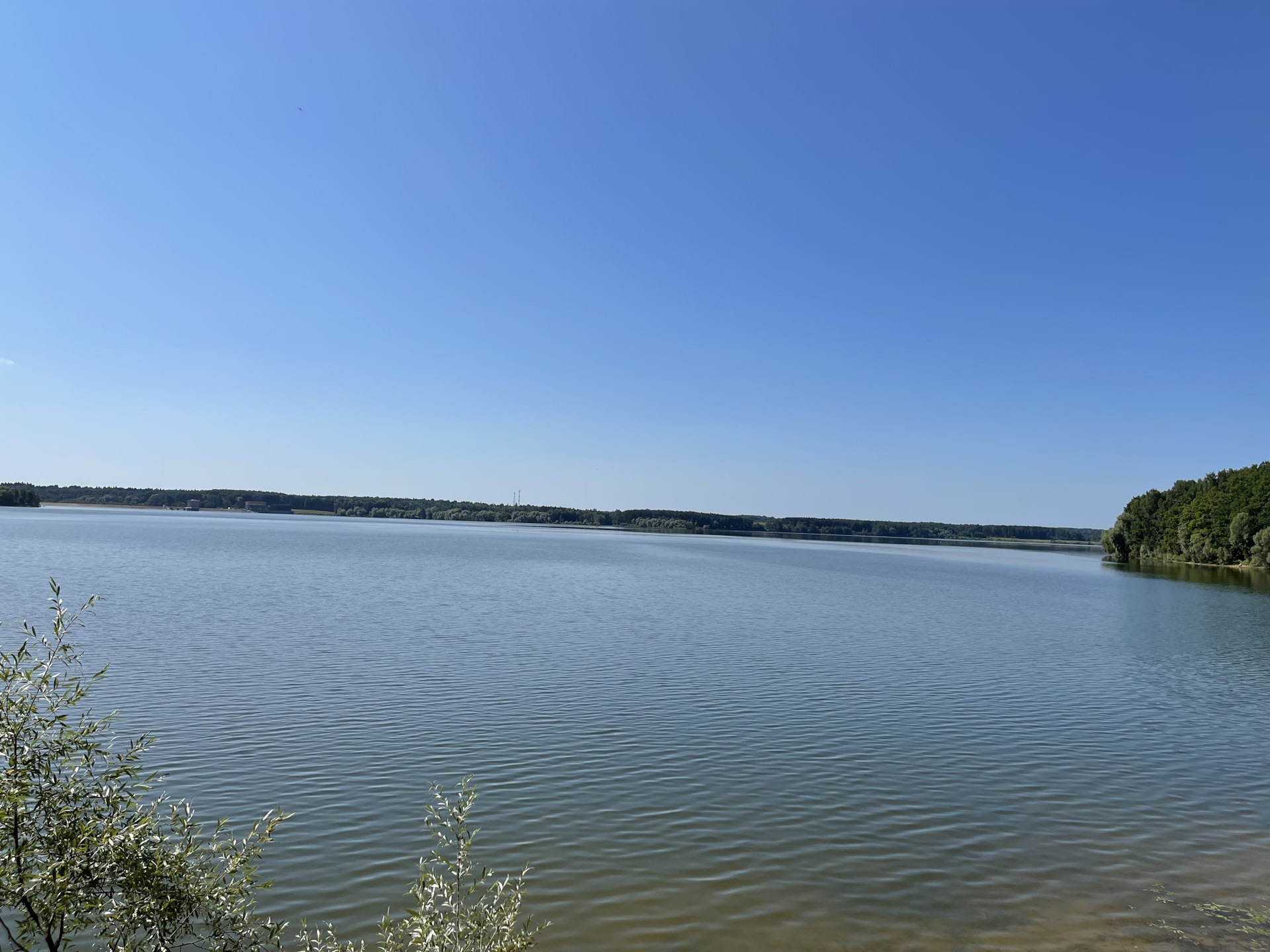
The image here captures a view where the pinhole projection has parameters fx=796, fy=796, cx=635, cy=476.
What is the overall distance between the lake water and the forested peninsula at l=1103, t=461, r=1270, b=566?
62.5 metres

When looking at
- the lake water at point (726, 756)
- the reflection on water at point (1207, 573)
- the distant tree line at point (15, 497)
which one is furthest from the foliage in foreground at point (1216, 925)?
the distant tree line at point (15, 497)

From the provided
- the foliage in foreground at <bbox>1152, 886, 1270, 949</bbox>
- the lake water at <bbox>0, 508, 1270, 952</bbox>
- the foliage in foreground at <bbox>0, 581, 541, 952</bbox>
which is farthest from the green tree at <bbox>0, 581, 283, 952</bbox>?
the foliage in foreground at <bbox>1152, 886, 1270, 949</bbox>

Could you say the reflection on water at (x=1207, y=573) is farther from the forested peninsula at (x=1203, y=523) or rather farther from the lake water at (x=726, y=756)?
the lake water at (x=726, y=756)

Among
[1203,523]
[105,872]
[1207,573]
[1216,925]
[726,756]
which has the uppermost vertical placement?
[1203,523]

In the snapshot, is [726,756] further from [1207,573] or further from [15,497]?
[15,497]

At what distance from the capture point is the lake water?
27.6ft

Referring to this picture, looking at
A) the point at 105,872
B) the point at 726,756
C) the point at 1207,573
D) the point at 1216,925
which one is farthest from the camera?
the point at 1207,573

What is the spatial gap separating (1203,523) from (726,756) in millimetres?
102295

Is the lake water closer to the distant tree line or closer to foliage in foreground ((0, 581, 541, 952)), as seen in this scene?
foliage in foreground ((0, 581, 541, 952))

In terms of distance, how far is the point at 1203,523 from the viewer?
92.8 metres

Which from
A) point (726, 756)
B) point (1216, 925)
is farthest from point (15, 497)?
point (1216, 925)

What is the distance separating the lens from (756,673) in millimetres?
20828

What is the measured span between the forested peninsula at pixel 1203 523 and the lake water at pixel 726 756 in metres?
62.5

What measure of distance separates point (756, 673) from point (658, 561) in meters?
54.6
